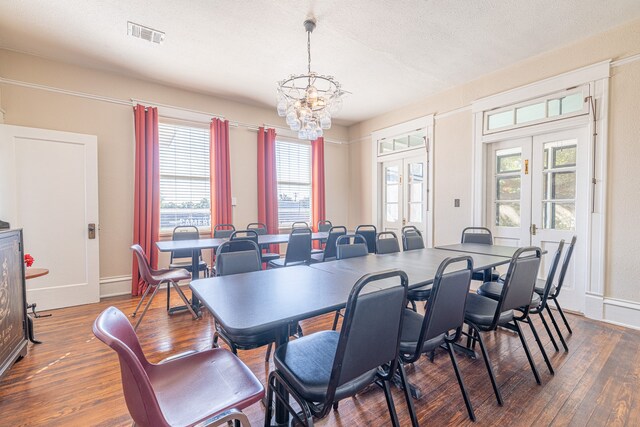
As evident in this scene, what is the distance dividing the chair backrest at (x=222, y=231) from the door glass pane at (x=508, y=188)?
12.9 ft

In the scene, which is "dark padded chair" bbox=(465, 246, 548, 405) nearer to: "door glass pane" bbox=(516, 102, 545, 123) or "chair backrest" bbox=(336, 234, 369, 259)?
"chair backrest" bbox=(336, 234, 369, 259)

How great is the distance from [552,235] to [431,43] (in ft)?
8.88

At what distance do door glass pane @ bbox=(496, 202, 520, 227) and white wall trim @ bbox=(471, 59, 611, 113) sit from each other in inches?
52.9

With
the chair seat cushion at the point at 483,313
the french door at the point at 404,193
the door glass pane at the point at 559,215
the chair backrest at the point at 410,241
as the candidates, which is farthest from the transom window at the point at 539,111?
the chair seat cushion at the point at 483,313

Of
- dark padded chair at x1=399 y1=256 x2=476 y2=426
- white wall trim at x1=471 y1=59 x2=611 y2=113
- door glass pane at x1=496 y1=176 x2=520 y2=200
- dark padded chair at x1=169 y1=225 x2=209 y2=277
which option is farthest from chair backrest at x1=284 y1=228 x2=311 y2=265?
white wall trim at x1=471 y1=59 x2=611 y2=113

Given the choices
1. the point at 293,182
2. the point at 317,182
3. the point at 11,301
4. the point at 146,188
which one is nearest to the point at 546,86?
the point at 317,182

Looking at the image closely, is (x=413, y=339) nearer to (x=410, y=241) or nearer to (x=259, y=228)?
(x=410, y=241)

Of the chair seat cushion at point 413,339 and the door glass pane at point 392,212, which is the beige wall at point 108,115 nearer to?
the door glass pane at point 392,212

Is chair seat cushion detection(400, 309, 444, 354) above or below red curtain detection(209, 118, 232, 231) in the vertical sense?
below

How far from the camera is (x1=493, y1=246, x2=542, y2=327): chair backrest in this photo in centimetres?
178

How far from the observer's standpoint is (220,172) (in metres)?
4.62

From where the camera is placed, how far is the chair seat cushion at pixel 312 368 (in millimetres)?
1159

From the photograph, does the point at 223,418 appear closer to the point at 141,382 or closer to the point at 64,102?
the point at 141,382

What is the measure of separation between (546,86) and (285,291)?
3938mm
